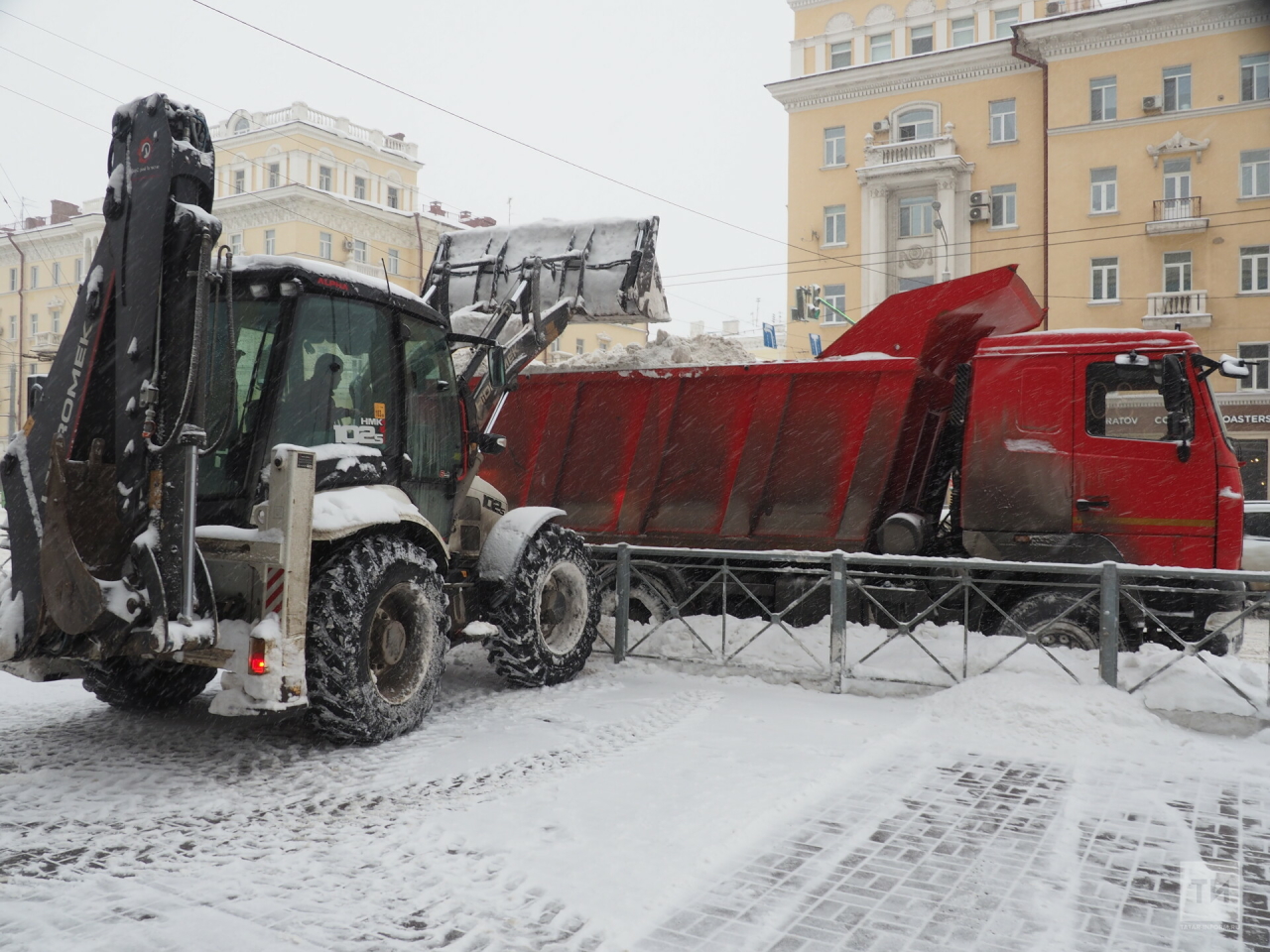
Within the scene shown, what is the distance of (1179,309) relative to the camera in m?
28.4

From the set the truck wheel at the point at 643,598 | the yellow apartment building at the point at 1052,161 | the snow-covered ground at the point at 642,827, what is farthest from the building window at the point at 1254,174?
the snow-covered ground at the point at 642,827

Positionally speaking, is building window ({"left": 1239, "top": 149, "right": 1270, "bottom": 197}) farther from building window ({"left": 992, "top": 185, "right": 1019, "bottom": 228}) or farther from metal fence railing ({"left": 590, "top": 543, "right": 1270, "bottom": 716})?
metal fence railing ({"left": 590, "top": 543, "right": 1270, "bottom": 716})

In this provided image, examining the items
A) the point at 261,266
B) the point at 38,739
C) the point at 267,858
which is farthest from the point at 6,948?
the point at 261,266

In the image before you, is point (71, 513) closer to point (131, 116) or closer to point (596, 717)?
point (131, 116)

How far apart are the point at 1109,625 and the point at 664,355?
4.86m

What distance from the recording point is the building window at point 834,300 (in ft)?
108

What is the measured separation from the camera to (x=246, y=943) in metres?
3.27

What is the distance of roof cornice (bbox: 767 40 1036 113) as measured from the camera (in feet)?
102

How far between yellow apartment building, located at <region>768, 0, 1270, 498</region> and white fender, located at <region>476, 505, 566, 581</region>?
23600 millimetres

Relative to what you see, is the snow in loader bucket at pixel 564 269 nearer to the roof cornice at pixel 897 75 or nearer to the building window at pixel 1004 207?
the building window at pixel 1004 207

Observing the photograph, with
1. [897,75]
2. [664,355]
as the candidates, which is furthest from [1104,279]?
[664,355]

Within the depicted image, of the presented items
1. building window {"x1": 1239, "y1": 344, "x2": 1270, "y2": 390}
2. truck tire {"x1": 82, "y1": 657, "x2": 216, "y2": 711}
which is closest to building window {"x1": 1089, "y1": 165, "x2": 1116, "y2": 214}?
building window {"x1": 1239, "y1": 344, "x2": 1270, "y2": 390}

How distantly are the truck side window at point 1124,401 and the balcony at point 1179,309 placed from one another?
2324cm

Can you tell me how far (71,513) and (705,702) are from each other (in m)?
4.21
